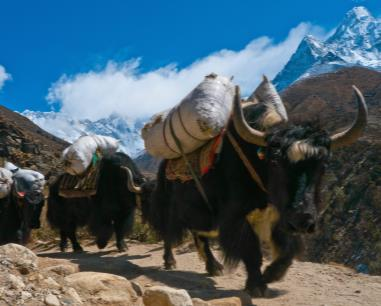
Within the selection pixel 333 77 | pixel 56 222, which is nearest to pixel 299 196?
pixel 56 222

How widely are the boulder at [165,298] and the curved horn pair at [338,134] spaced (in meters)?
1.50

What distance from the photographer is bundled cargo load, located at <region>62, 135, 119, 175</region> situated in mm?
7660

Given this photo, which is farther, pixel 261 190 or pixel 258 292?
pixel 261 190

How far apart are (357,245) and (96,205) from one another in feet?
19.3

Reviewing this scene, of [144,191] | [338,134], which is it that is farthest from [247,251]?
[144,191]

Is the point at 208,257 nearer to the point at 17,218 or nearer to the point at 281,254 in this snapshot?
the point at 281,254

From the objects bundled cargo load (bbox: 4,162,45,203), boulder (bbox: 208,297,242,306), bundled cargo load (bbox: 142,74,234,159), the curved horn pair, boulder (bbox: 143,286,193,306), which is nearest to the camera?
boulder (bbox: 143,286,193,306)

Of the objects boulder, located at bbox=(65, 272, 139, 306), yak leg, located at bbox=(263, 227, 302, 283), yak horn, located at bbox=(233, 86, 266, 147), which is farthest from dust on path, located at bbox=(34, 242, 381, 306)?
yak horn, located at bbox=(233, 86, 266, 147)

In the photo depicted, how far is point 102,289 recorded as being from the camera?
3338 mm

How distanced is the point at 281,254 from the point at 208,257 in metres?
1.39

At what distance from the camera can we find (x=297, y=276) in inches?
→ 213

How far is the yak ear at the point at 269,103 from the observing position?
4737mm

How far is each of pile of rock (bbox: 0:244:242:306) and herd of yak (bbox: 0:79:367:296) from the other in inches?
33.8

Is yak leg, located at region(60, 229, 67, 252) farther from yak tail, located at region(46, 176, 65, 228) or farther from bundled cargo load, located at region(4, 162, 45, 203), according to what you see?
bundled cargo load, located at region(4, 162, 45, 203)
